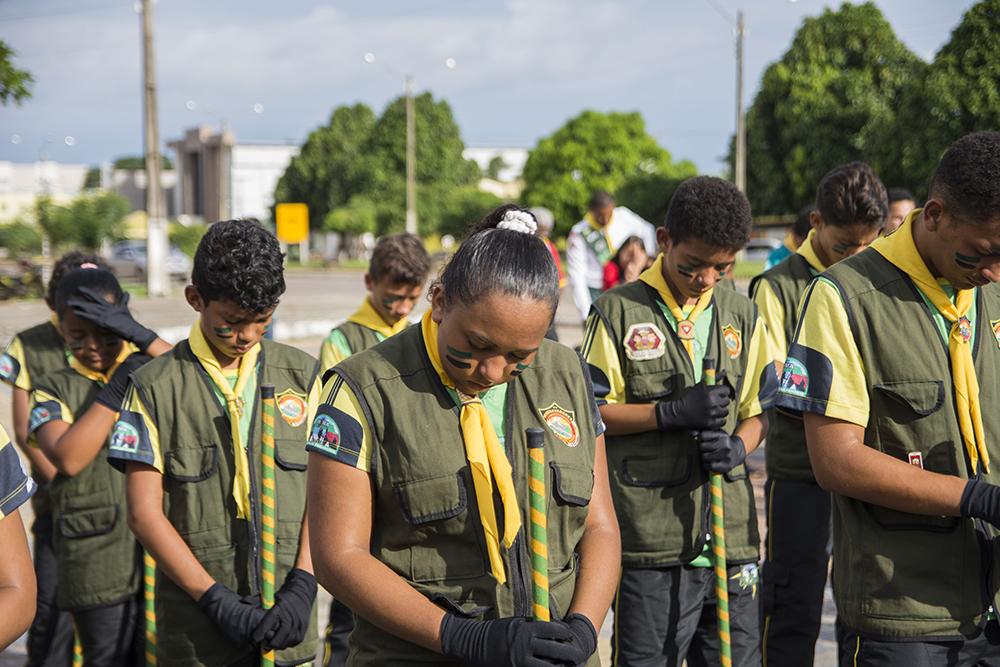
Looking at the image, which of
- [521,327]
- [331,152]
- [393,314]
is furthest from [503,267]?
[331,152]

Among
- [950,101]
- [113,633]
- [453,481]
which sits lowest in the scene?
[113,633]

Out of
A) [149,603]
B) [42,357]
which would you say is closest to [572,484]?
[149,603]

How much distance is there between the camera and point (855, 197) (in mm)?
4570

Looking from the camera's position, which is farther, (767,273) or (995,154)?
(767,273)

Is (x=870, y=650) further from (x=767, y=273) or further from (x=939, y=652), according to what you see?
(x=767, y=273)

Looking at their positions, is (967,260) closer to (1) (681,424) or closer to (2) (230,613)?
(1) (681,424)

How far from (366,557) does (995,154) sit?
1.80 meters

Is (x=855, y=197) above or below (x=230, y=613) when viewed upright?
above

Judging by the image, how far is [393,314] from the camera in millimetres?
5094

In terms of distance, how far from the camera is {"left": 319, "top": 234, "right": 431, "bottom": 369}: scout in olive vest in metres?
4.97

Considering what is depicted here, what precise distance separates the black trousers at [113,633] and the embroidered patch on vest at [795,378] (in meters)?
2.55

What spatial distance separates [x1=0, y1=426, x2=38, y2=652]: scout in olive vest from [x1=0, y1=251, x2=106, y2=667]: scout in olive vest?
7.87 feet

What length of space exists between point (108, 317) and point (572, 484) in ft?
7.72

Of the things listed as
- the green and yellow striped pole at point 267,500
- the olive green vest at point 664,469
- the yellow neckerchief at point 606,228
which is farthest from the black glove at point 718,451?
the yellow neckerchief at point 606,228
